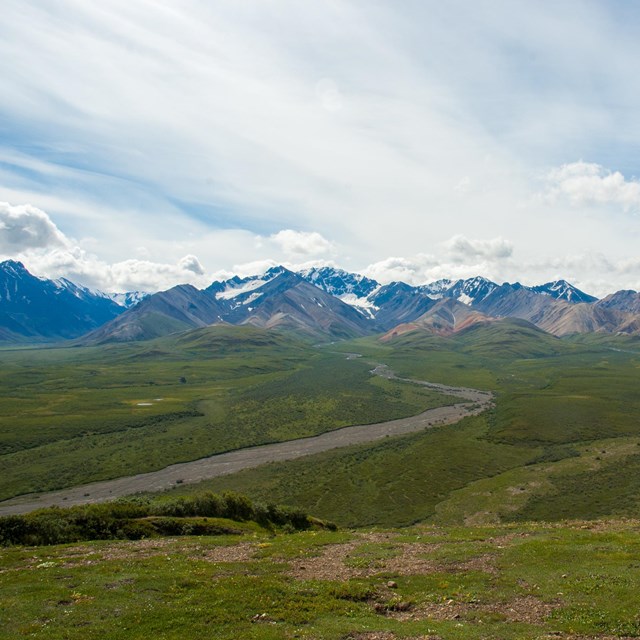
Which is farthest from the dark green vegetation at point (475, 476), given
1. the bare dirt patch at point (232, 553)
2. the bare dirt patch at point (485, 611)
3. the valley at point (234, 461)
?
the bare dirt patch at point (485, 611)

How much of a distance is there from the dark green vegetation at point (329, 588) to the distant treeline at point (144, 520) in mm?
3409

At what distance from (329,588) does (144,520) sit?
23620 mm

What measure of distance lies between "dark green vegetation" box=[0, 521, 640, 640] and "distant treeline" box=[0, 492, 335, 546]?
3.41 m

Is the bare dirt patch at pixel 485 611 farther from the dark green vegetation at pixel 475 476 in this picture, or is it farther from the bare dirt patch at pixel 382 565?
the dark green vegetation at pixel 475 476

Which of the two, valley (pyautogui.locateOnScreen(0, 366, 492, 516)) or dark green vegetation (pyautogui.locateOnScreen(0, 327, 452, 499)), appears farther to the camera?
dark green vegetation (pyautogui.locateOnScreen(0, 327, 452, 499))

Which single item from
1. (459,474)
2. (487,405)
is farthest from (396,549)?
(487,405)

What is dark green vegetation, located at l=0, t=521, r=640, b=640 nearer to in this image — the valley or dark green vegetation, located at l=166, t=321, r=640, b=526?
dark green vegetation, located at l=166, t=321, r=640, b=526

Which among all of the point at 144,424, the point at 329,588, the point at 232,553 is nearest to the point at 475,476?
the point at 232,553

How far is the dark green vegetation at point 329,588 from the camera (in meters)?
21.6

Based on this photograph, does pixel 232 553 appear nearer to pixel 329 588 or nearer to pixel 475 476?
pixel 329 588

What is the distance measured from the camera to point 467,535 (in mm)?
40750

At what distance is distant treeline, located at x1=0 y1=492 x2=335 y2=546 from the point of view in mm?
39294

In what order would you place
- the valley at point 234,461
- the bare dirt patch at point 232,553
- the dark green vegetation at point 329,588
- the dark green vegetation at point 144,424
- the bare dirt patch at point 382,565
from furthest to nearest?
the dark green vegetation at point 144,424
the valley at point 234,461
the bare dirt patch at point 232,553
the bare dirt patch at point 382,565
the dark green vegetation at point 329,588

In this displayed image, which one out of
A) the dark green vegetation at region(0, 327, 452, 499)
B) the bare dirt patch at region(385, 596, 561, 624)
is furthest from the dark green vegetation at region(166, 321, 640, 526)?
the bare dirt patch at region(385, 596, 561, 624)
